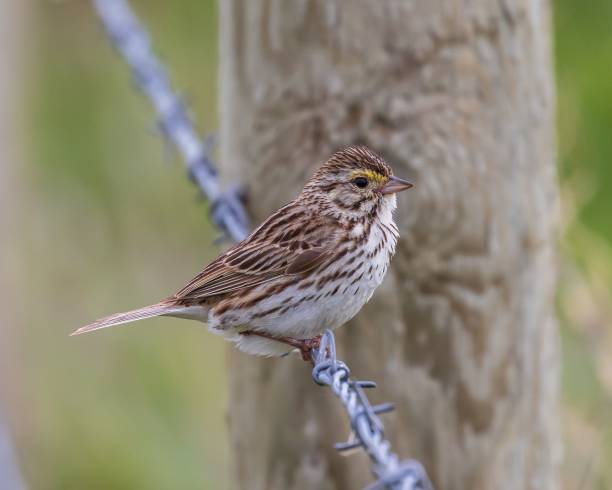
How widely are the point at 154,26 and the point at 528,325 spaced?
4588 millimetres

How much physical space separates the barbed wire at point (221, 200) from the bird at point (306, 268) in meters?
0.10

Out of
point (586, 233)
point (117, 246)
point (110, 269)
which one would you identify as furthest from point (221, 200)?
point (110, 269)

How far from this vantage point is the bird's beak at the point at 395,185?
3.57 metres

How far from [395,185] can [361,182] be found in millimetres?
211

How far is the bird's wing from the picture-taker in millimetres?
3736

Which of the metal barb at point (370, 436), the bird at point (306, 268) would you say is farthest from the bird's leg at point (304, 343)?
the metal barb at point (370, 436)

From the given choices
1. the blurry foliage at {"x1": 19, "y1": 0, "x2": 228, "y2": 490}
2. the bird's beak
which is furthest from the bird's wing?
the blurry foliage at {"x1": 19, "y1": 0, "x2": 228, "y2": 490}

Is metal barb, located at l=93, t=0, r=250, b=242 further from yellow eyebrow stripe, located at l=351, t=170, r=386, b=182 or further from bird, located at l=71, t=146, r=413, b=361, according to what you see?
yellow eyebrow stripe, located at l=351, t=170, r=386, b=182

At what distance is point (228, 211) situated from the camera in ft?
12.9

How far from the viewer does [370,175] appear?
371cm

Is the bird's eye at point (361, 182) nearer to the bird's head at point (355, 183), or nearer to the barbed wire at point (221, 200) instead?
the bird's head at point (355, 183)

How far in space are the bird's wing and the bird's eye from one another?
186mm

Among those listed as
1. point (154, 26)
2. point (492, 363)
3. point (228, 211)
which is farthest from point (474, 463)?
point (154, 26)

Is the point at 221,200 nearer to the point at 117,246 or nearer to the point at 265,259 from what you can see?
the point at 265,259
